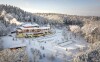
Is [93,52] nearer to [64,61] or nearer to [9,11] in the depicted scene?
[64,61]

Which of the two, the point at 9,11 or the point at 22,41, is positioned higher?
the point at 9,11

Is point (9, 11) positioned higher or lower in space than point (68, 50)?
higher

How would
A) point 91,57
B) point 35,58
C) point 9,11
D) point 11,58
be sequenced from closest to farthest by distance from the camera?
point 91,57 → point 11,58 → point 35,58 → point 9,11

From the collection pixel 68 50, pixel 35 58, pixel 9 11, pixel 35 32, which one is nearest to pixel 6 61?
pixel 35 58

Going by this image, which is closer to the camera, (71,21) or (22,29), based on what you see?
(22,29)

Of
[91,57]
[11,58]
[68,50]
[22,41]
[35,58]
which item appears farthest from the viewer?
[22,41]

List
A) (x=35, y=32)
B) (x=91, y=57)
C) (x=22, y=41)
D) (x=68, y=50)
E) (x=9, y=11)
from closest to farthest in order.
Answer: (x=91, y=57) → (x=68, y=50) → (x=22, y=41) → (x=35, y=32) → (x=9, y=11)

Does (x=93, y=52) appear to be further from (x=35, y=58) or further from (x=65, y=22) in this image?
(x=65, y=22)

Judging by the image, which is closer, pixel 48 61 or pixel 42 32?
pixel 48 61

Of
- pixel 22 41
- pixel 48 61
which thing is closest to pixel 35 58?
pixel 48 61

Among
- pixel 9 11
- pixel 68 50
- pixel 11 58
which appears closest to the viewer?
pixel 11 58
